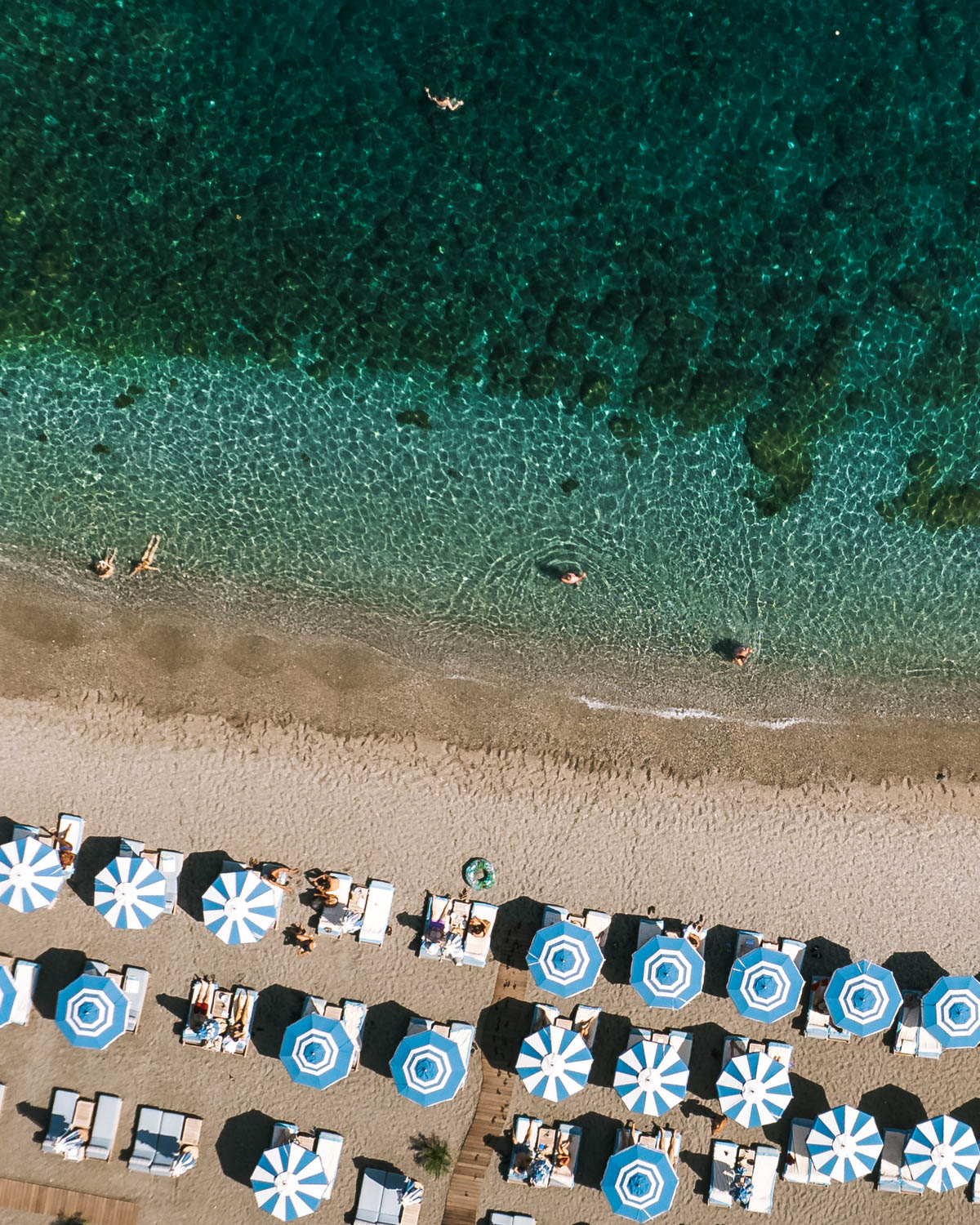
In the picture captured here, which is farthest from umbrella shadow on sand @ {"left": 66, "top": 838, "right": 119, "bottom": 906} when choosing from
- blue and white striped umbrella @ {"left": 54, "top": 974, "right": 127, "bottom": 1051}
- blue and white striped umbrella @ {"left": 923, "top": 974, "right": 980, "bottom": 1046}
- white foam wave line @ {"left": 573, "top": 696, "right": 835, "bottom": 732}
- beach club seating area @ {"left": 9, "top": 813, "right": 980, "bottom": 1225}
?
blue and white striped umbrella @ {"left": 923, "top": 974, "right": 980, "bottom": 1046}

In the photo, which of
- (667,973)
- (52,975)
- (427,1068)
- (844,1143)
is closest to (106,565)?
(52,975)

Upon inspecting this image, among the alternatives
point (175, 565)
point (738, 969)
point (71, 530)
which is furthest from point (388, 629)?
point (738, 969)

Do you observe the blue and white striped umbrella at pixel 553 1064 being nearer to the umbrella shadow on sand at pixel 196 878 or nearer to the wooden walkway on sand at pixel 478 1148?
the wooden walkway on sand at pixel 478 1148

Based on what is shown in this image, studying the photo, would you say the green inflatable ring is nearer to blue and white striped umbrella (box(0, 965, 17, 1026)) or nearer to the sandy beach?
the sandy beach

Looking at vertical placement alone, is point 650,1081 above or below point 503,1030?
below

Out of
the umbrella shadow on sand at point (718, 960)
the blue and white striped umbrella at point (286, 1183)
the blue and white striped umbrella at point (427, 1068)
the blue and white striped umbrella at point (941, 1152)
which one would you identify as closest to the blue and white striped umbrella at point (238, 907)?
the blue and white striped umbrella at point (427, 1068)

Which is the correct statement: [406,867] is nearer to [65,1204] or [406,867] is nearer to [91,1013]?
[91,1013]
